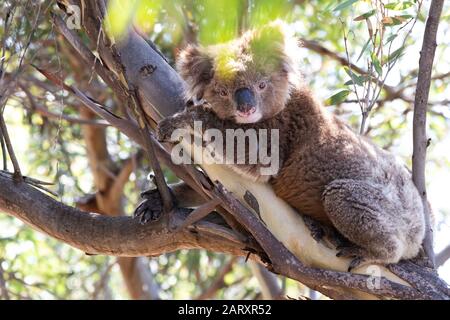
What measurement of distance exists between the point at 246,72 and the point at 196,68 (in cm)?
26

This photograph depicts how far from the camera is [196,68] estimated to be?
3387mm

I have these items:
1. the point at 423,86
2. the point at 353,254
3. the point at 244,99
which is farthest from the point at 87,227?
the point at 423,86

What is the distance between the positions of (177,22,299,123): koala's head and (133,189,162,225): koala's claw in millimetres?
504

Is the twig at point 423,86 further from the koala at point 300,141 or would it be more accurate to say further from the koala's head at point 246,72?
the koala's head at point 246,72

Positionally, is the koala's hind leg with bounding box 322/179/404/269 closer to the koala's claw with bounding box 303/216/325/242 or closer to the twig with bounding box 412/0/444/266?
the koala's claw with bounding box 303/216/325/242

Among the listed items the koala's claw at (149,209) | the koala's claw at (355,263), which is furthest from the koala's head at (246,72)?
the koala's claw at (355,263)

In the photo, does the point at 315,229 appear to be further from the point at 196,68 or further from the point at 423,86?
the point at 196,68

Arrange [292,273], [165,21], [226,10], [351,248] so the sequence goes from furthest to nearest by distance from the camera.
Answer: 1. [165,21]
2. [351,248]
3. [292,273]
4. [226,10]

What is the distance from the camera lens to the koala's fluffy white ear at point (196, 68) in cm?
336

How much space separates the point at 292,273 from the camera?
2.66 meters

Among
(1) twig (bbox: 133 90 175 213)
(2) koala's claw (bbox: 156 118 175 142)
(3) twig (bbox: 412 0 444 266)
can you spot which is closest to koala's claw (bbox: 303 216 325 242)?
(3) twig (bbox: 412 0 444 266)
